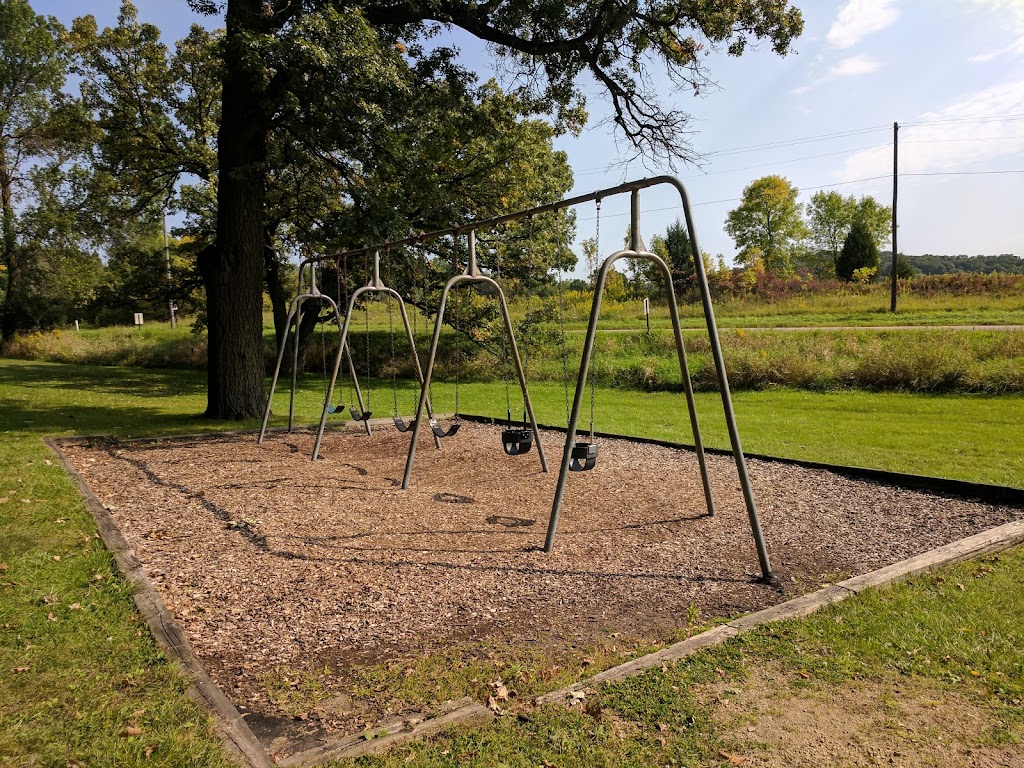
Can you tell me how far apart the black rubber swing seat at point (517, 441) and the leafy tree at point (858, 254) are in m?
36.5

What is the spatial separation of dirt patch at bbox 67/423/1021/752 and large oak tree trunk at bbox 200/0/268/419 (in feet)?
9.33

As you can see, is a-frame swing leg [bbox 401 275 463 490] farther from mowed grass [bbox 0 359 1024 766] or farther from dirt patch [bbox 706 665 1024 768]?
dirt patch [bbox 706 665 1024 768]

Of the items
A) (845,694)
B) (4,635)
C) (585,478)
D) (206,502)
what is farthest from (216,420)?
(845,694)

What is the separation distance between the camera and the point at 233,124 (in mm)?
9789

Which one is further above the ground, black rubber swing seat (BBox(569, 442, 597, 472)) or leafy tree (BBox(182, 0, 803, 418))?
leafy tree (BBox(182, 0, 803, 418))

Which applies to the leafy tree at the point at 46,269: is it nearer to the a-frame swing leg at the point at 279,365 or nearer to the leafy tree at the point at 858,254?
the a-frame swing leg at the point at 279,365

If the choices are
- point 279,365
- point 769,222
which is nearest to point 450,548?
point 279,365

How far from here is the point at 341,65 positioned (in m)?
8.16

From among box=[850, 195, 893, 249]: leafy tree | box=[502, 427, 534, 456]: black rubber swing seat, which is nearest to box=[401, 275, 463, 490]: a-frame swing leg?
box=[502, 427, 534, 456]: black rubber swing seat

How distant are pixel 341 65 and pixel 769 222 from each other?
42.0 metres

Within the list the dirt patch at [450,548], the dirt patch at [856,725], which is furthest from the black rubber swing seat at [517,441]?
the dirt patch at [856,725]

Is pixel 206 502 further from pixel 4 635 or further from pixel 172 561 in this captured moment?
pixel 4 635

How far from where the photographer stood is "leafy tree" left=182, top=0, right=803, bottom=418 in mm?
8180

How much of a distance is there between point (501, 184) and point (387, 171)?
5.85 m
